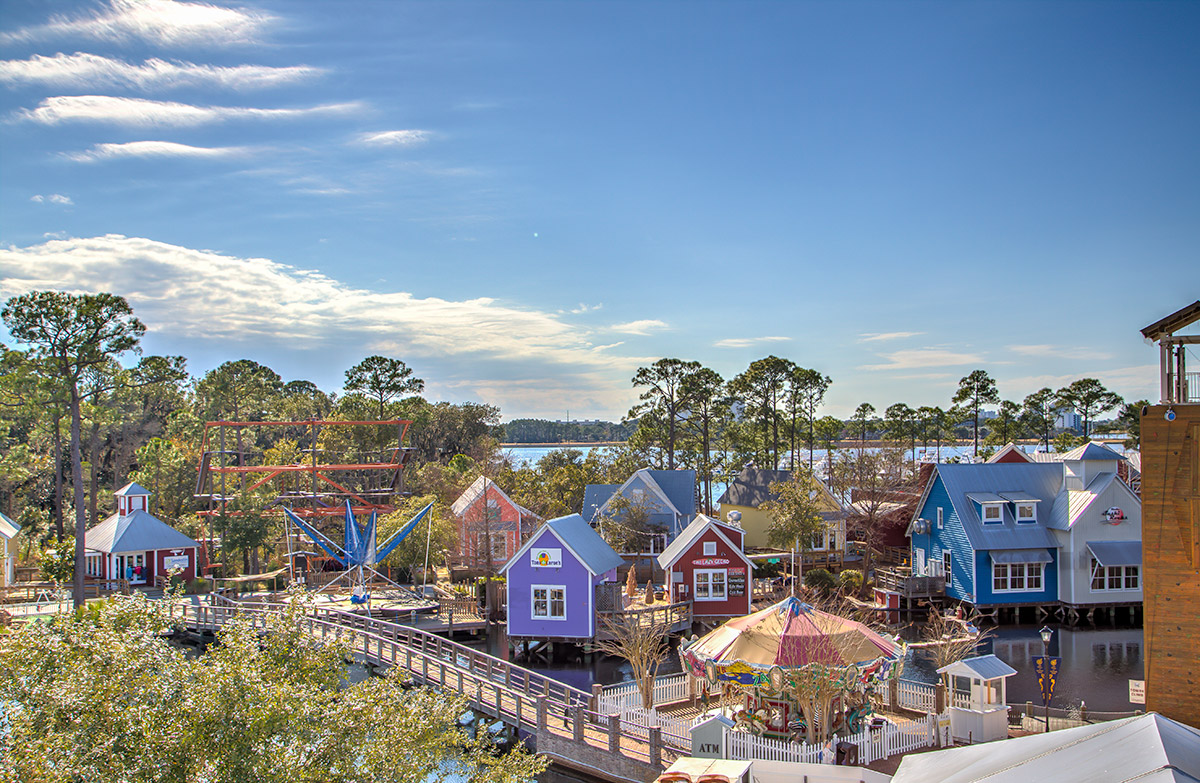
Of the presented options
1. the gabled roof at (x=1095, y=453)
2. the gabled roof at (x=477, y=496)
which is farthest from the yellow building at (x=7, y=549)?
the gabled roof at (x=1095, y=453)

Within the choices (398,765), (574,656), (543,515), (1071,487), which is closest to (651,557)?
(543,515)

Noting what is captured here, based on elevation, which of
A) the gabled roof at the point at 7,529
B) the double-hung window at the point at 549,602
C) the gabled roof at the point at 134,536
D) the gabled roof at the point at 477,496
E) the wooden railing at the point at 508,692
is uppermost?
the gabled roof at the point at 477,496

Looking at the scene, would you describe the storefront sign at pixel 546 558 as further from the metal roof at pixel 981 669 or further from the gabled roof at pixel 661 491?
the metal roof at pixel 981 669

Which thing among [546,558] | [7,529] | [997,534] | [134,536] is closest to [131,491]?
[134,536]

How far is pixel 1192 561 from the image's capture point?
18156 mm

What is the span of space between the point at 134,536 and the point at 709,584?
29583 mm

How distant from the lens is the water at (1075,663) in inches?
1071

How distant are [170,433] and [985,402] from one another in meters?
71.7

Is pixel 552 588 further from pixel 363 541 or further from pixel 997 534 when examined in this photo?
pixel 997 534

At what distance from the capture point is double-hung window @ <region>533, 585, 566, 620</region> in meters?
33.1

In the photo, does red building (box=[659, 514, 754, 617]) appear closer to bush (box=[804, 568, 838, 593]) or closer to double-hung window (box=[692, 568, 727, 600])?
double-hung window (box=[692, 568, 727, 600])

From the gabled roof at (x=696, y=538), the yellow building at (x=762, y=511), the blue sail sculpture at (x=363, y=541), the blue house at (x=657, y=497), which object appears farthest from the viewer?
the yellow building at (x=762, y=511)

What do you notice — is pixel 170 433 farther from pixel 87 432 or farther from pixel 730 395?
pixel 730 395

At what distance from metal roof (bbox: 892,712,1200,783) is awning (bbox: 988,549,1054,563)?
28.2 metres
